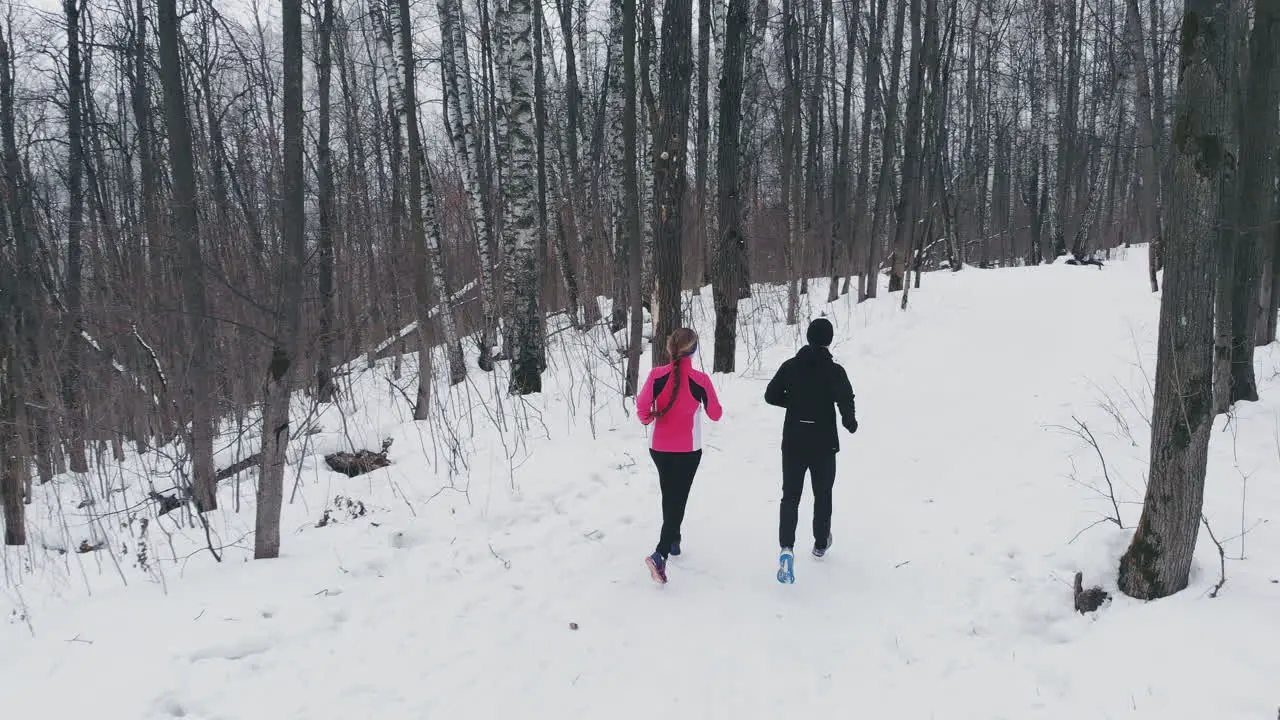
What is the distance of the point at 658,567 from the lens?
4691 millimetres

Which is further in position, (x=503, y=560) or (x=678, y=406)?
(x=503, y=560)

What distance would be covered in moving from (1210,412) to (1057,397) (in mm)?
5340

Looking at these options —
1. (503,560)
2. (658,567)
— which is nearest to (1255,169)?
(658,567)

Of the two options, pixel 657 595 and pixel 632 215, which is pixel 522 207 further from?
pixel 657 595

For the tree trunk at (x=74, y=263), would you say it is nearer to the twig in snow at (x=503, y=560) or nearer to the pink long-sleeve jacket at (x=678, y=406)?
the twig in snow at (x=503, y=560)

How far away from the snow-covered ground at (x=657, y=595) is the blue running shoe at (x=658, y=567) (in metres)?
0.09

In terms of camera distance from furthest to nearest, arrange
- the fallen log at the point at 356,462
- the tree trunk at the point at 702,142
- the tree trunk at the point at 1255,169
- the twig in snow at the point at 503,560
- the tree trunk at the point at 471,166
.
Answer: the tree trunk at the point at 702,142 < the tree trunk at the point at 471,166 < the fallen log at the point at 356,462 < the tree trunk at the point at 1255,169 < the twig in snow at the point at 503,560

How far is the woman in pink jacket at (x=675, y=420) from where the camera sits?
187 inches

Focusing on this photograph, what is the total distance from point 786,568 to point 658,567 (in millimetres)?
867

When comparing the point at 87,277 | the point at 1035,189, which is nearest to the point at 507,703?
the point at 87,277

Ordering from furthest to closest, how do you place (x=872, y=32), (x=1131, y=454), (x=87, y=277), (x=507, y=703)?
(x=872, y=32)
(x=87, y=277)
(x=1131, y=454)
(x=507, y=703)

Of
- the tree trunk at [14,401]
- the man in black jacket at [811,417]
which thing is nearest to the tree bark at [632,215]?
the man in black jacket at [811,417]

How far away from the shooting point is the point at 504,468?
6555 mm

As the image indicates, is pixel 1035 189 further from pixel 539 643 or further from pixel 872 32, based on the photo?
pixel 539 643
